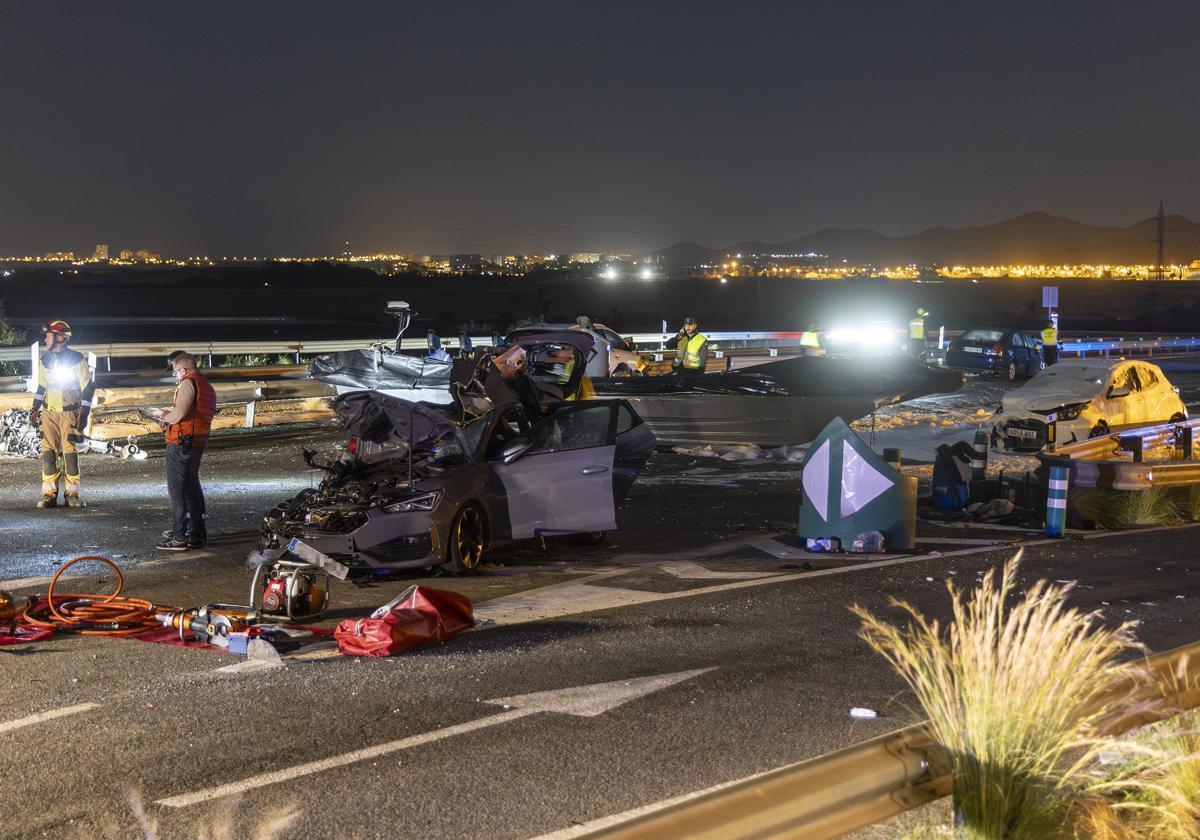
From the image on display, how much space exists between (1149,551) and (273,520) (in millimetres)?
8151

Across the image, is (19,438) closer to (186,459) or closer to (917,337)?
(186,459)

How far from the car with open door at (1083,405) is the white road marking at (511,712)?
12905mm

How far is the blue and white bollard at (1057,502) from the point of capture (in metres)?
13.2

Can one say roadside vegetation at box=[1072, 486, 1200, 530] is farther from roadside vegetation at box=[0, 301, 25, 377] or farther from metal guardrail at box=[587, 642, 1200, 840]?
roadside vegetation at box=[0, 301, 25, 377]

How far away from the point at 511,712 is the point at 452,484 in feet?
13.5

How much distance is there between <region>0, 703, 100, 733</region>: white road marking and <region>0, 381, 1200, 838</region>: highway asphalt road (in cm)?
2

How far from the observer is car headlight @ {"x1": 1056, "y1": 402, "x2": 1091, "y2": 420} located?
19.3 metres

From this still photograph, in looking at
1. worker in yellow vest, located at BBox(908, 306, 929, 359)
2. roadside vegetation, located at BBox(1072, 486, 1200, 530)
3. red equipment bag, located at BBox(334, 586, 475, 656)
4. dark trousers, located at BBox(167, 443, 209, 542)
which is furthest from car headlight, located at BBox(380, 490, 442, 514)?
worker in yellow vest, located at BBox(908, 306, 929, 359)

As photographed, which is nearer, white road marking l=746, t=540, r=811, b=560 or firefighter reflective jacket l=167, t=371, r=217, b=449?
white road marking l=746, t=540, r=811, b=560

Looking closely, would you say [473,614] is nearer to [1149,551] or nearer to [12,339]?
[1149,551]

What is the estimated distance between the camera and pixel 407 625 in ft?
26.8

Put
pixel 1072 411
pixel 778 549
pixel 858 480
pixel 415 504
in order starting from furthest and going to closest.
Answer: pixel 1072 411, pixel 778 549, pixel 858 480, pixel 415 504

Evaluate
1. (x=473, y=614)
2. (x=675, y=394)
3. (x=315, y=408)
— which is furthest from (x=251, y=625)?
(x=315, y=408)

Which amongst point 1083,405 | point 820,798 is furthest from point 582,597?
point 1083,405
